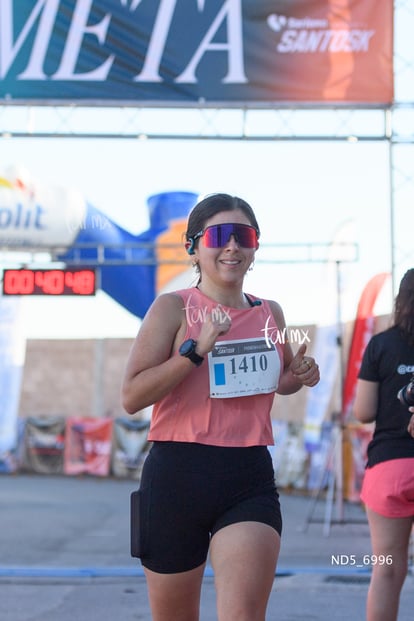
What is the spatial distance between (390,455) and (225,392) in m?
1.12

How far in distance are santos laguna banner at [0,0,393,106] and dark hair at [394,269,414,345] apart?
16.3 ft

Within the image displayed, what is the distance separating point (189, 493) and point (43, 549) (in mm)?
6772

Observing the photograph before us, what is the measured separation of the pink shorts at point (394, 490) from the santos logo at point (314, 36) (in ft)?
17.8

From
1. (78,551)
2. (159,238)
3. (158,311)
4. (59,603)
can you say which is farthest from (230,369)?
(159,238)

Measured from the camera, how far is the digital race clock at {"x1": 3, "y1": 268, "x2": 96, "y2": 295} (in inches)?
427

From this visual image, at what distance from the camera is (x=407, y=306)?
12.5ft

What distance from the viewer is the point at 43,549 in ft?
30.3

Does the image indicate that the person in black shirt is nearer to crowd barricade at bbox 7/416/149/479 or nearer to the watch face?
the watch face

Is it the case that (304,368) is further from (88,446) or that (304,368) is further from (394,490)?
(88,446)

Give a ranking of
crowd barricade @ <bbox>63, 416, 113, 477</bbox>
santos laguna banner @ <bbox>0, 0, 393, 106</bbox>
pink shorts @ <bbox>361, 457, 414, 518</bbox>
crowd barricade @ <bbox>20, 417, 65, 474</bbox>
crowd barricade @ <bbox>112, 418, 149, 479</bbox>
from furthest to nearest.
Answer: crowd barricade @ <bbox>20, 417, 65, 474</bbox>
crowd barricade @ <bbox>63, 416, 113, 477</bbox>
crowd barricade @ <bbox>112, 418, 149, 479</bbox>
santos laguna banner @ <bbox>0, 0, 393, 106</bbox>
pink shorts @ <bbox>361, 457, 414, 518</bbox>

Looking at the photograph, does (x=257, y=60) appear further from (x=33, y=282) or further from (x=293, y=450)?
(x=293, y=450)

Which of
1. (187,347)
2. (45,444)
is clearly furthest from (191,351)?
(45,444)

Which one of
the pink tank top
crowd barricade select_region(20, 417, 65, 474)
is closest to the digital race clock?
the pink tank top

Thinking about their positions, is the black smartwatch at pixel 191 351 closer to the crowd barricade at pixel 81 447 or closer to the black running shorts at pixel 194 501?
the black running shorts at pixel 194 501
